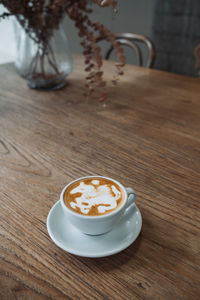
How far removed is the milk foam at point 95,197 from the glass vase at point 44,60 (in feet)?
2.31

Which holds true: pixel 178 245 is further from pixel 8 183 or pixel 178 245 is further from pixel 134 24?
pixel 134 24

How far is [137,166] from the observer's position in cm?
66

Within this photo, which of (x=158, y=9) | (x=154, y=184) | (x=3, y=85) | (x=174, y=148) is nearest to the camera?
(x=154, y=184)

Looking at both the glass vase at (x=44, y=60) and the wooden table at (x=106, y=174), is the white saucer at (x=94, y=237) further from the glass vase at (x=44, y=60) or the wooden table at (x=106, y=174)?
the glass vase at (x=44, y=60)

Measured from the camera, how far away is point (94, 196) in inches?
18.4

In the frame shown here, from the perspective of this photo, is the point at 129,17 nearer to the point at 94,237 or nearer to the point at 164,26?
the point at 164,26

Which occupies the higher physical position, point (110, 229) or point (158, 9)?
point (158, 9)

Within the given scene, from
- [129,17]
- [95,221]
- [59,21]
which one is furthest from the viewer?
[129,17]

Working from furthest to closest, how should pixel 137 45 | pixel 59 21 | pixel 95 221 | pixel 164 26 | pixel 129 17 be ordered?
1. pixel 129 17
2. pixel 164 26
3. pixel 137 45
4. pixel 59 21
5. pixel 95 221

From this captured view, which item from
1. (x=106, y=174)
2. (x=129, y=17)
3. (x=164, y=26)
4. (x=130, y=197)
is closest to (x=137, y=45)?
(x=106, y=174)

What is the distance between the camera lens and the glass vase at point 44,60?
1.06m

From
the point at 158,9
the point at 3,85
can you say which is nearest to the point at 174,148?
the point at 3,85

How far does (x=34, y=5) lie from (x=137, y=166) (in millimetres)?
646

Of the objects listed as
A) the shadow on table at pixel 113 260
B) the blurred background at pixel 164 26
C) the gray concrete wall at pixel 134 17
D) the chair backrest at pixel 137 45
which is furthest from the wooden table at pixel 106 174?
the gray concrete wall at pixel 134 17
